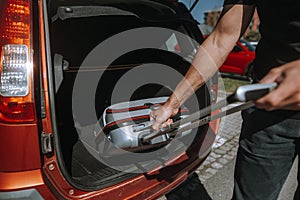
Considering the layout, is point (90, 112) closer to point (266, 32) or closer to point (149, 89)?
point (149, 89)

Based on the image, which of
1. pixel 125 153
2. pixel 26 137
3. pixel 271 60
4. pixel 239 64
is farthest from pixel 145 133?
pixel 239 64

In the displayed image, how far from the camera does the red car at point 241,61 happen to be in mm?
7105

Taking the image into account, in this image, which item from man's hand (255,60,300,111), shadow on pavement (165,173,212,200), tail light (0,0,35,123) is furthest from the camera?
shadow on pavement (165,173,212,200)

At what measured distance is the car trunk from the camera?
1.66 m

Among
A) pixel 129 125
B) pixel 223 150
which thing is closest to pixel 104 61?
pixel 129 125

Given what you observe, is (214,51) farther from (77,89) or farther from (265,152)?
(77,89)

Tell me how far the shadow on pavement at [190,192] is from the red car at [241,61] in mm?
5510

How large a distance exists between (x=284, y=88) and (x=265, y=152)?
23.7 inches

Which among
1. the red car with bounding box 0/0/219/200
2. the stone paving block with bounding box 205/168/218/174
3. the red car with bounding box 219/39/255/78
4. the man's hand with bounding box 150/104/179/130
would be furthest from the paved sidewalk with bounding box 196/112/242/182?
the red car with bounding box 219/39/255/78

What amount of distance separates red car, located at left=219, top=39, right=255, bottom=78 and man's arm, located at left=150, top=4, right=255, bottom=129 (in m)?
6.32

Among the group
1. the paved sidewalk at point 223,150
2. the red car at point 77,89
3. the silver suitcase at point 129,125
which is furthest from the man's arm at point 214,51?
the paved sidewalk at point 223,150

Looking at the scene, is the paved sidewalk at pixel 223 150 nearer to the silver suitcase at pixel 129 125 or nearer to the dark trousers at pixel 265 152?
the silver suitcase at pixel 129 125

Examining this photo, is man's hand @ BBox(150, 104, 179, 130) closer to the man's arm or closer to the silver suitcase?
the man's arm

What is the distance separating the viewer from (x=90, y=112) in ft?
8.49
